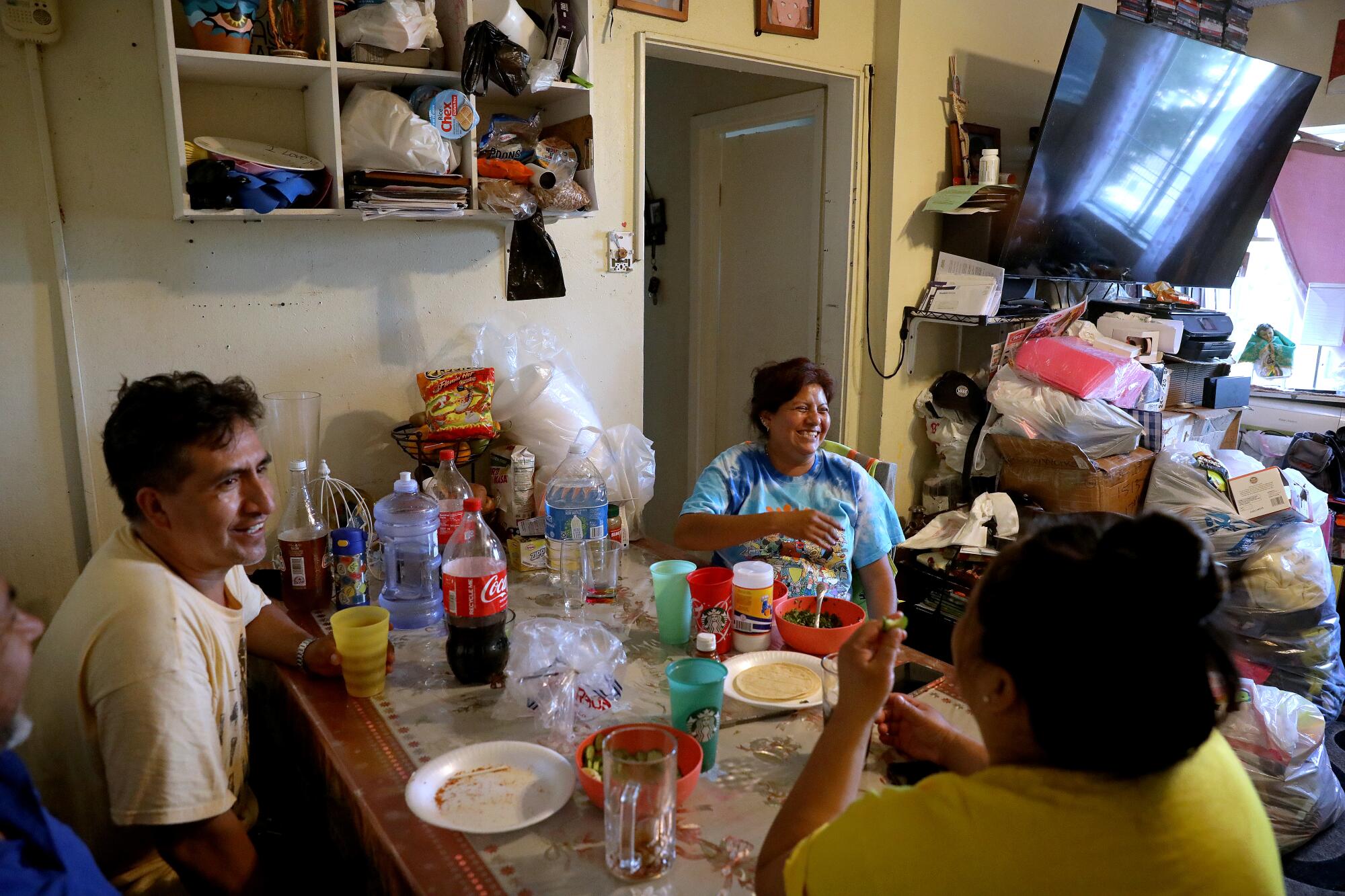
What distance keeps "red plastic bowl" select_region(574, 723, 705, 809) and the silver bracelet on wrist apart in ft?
1.96

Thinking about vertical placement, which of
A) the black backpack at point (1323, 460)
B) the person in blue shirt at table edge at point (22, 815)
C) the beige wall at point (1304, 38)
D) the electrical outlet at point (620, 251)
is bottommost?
the black backpack at point (1323, 460)

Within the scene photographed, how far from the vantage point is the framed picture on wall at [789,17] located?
2906 millimetres

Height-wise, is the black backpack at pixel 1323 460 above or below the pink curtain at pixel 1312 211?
below

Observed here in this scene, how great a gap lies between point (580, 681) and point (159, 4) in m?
1.67

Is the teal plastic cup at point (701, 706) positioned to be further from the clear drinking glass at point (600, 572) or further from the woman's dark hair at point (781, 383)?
the woman's dark hair at point (781, 383)

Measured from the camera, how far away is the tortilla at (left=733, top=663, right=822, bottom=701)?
147 centimetres

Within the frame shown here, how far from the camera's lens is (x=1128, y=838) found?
77 cm

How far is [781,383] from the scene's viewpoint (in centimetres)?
212

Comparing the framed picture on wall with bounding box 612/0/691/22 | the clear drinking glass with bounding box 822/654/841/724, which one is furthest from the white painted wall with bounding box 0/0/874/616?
the clear drinking glass with bounding box 822/654/841/724

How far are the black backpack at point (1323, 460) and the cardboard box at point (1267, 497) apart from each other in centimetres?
81

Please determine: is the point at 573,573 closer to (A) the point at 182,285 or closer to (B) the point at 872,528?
(B) the point at 872,528

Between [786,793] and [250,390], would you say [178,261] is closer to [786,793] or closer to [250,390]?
[250,390]

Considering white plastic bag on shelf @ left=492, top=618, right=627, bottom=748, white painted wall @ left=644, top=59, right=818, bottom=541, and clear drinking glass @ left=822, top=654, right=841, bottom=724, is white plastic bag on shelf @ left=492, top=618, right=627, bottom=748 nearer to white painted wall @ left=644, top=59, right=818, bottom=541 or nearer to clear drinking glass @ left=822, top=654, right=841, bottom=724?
clear drinking glass @ left=822, top=654, right=841, bottom=724

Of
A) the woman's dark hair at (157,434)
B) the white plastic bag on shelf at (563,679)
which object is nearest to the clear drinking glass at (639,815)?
the white plastic bag on shelf at (563,679)
